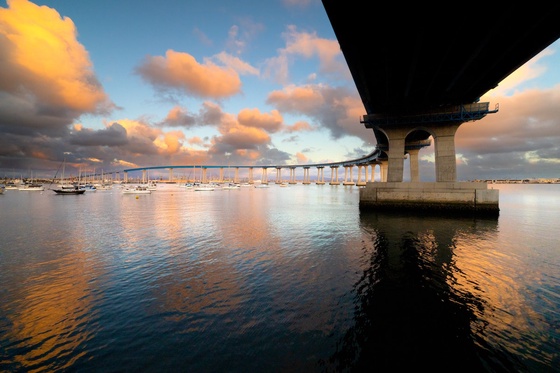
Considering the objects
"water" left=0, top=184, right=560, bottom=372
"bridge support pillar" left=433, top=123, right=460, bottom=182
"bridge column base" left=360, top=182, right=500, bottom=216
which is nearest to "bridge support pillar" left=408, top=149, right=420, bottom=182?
"bridge support pillar" left=433, top=123, right=460, bottom=182

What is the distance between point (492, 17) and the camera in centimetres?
1802

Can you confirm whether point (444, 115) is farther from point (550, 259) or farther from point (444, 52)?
point (550, 259)

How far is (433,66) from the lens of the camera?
25.4m

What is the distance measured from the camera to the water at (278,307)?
5.94m

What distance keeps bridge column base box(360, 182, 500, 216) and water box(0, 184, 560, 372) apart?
49.4 ft

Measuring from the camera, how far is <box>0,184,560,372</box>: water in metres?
5.94

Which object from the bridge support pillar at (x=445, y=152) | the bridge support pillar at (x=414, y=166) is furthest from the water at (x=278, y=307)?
the bridge support pillar at (x=414, y=166)

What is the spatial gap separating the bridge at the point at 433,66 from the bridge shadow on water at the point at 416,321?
16665mm

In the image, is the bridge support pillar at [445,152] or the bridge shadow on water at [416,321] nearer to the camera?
the bridge shadow on water at [416,321]

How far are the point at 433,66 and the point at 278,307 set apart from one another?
96.3 feet

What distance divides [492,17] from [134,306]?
29.1m

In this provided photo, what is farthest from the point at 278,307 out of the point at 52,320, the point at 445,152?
the point at 445,152

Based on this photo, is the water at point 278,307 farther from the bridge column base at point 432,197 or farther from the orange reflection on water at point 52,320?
the bridge column base at point 432,197

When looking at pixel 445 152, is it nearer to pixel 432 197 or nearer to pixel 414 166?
pixel 432 197
